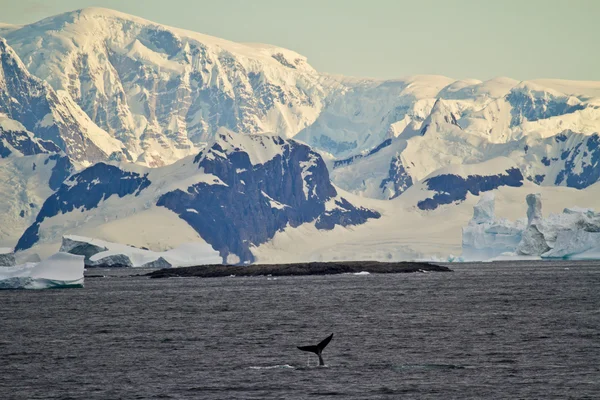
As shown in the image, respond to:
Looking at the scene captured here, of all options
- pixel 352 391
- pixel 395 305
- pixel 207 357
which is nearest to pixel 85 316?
pixel 395 305

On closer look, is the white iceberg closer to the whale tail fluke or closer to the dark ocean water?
the dark ocean water

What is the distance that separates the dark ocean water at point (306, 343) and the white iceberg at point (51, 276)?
23.6m

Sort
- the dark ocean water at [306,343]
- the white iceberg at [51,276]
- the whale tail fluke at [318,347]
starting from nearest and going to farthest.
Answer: the dark ocean water at [306,343] < the whale tail fluke at [318,347] < the white iceberg at [51,276]

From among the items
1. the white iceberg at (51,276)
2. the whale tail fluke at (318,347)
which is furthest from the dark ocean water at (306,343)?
the white iceberg at (51,276)

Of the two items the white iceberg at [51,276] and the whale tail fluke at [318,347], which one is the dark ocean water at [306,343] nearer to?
the whale tail fluke at [318,347]

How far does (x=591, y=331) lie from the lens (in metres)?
99.8

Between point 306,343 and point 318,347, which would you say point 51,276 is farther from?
point 318,347

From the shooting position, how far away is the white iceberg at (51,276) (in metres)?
180

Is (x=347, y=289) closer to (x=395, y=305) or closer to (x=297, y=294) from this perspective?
(x=297, y=294)

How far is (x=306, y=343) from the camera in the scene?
95125 millimetres

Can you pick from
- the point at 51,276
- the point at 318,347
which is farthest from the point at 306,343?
the point at 51,276

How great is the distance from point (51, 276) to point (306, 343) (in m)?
92.7

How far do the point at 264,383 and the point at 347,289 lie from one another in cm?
10325

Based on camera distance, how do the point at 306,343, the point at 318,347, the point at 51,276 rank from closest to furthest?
1. the point at 318,347
2. the point at 306,343
3. the point at 51,276
